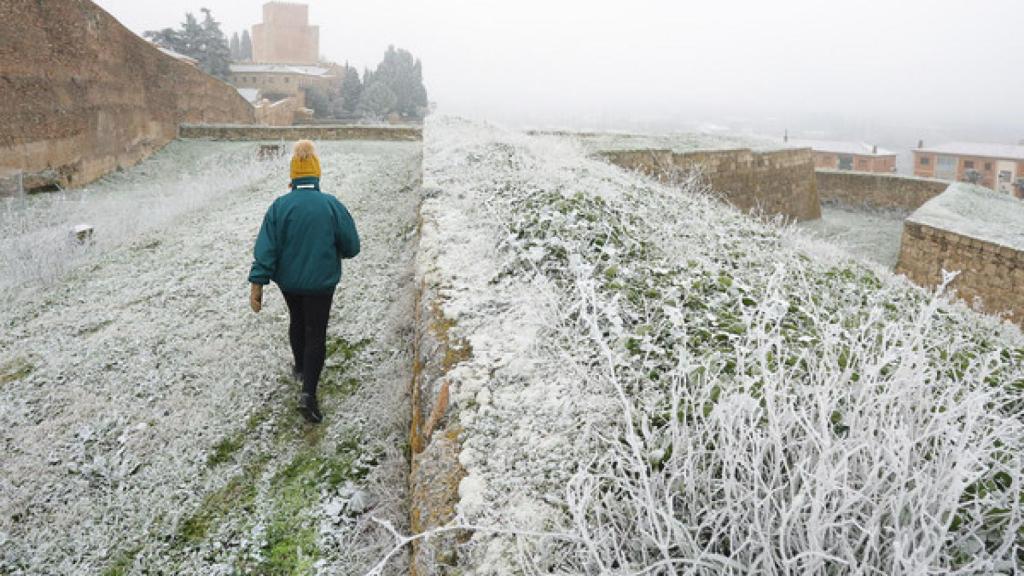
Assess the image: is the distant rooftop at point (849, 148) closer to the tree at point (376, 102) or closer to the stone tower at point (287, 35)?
the tree at point (376, 102)

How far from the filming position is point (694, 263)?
340 cm

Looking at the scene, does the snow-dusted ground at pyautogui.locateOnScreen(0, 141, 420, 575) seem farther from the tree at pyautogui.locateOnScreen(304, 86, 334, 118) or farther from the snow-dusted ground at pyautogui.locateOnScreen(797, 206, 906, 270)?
the tree at pyautogui.locateOnScreen(304, 86, 334, 118)

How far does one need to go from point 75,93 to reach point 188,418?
1257cm

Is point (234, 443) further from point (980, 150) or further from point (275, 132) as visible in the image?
point (980, 150)

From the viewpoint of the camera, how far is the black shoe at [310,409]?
3438 mm

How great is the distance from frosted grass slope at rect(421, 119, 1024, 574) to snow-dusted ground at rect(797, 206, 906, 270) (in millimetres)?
12339

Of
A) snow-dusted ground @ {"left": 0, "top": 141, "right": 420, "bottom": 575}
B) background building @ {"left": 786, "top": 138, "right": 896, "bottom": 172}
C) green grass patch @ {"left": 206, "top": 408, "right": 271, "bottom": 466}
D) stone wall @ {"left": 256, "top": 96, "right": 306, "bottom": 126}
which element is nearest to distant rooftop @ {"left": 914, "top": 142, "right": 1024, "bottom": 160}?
background building @ {"left": 786, "top": 138, "right": 896, "bottom": 172}

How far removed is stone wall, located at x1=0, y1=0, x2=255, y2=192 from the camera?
409 inches

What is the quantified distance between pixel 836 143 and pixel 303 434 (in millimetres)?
57872

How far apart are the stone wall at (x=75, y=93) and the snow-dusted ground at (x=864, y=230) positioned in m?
16.5

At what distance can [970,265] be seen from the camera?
11.0m

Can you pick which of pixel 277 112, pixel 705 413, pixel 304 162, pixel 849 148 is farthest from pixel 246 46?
pixel 705 413

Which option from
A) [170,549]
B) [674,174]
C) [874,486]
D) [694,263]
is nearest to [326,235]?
[170,549]

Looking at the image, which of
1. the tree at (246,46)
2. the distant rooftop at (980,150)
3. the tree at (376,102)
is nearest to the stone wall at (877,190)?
the distant rooftop at (980,150)
